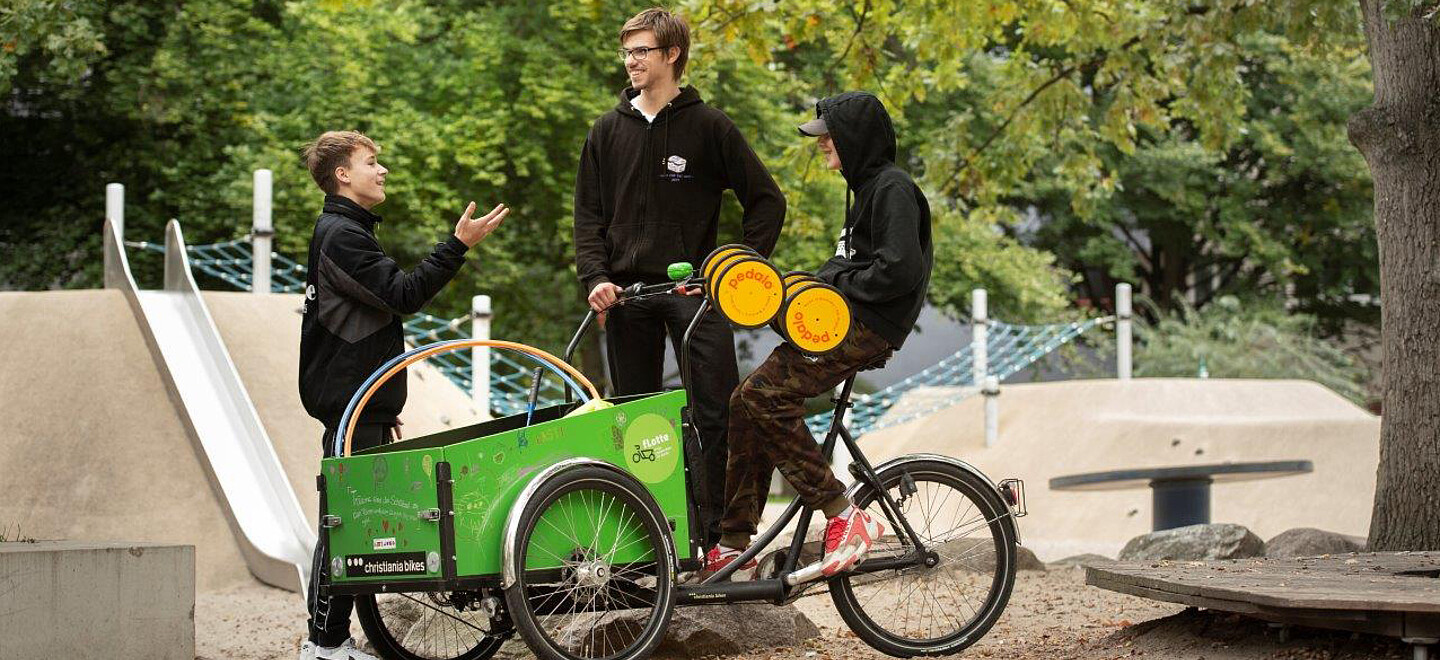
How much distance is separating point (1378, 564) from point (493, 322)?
53.9ft

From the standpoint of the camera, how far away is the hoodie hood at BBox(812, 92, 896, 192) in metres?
4.41

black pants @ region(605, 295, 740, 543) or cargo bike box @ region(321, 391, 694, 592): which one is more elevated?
black pants @ region(605, 295, 740, 543)

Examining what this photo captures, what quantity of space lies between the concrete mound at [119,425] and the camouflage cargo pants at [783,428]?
3.85m

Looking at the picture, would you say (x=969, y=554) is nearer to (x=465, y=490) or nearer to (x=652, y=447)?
(x=652, y=447)

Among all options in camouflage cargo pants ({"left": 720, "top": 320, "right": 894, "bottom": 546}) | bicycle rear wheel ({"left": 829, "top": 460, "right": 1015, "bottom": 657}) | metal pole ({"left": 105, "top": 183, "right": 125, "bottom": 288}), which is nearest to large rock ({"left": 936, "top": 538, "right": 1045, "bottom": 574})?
bicycle rear wheel ({"left": 829, "top": 460, "right": 1015, "bottom": 657})

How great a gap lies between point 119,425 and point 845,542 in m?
5.31

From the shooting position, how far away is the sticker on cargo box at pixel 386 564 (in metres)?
3.83

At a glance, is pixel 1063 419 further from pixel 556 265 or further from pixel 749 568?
pixel 749 568

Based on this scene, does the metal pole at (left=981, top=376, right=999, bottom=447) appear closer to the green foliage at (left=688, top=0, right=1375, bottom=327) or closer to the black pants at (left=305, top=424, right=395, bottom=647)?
the green foliage at (left=688, top=0, right=1375, bottom=327)

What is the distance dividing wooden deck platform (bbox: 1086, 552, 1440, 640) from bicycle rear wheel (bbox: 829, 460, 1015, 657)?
0.29 meters

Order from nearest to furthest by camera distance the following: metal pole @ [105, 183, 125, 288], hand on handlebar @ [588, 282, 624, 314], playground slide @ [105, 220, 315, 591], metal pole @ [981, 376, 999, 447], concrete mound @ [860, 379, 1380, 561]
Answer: hand on handlebar @ [588, 282, 624, 314] < playground slide @ [105, 220, 315, 591] < metal pole @ [105, 183, 125, 288] < concrete mound @ [860, 379, 1380, 561] < metal pole @ [981, 376, 999, 447]

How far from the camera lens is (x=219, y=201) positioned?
66.3ft

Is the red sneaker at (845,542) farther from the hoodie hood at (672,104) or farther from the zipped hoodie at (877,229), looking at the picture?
the hoodie hood at (672,104)

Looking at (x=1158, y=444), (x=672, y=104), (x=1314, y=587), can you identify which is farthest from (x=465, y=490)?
(x=1158, y=444)
